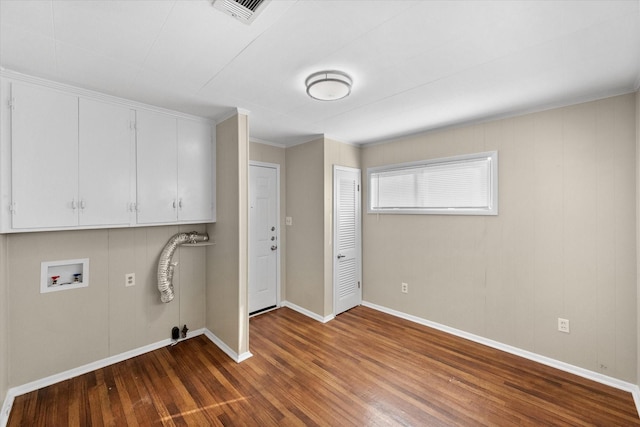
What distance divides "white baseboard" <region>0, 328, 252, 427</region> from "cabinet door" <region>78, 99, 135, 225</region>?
1309mm

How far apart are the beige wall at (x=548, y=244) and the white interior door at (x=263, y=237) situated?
1.99 metres

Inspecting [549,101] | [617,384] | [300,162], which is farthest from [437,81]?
[617,384]

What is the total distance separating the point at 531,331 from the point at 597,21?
2.57 m

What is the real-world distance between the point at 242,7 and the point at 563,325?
3492mm

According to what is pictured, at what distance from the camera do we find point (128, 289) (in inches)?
107

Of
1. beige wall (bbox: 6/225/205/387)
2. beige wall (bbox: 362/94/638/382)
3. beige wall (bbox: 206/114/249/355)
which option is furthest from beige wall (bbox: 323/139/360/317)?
beige wall (bbox: 6/225/205/387)

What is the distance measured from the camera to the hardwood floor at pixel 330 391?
196 centimetres

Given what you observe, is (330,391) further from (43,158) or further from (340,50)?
(43,158)

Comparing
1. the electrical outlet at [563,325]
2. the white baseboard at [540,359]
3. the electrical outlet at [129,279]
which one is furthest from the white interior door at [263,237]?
the electrical outlet at [563,325]

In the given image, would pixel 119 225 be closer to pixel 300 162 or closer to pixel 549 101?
pixel 300 162

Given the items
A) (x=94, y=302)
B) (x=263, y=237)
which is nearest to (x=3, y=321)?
(x=94, y=302)

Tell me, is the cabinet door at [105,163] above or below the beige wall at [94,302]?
above

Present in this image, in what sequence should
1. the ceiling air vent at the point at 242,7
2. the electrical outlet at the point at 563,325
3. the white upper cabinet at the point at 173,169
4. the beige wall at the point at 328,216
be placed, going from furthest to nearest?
the beige wall at the point at 328,216 < the white upper cabinet at the point at 173,169 < the electrical outlet at the point at 563,325 < the ceiling air vent at the point at 242,7

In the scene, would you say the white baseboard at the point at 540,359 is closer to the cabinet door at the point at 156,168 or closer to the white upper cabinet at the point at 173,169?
the white upper cabinet at the point at 173,169
